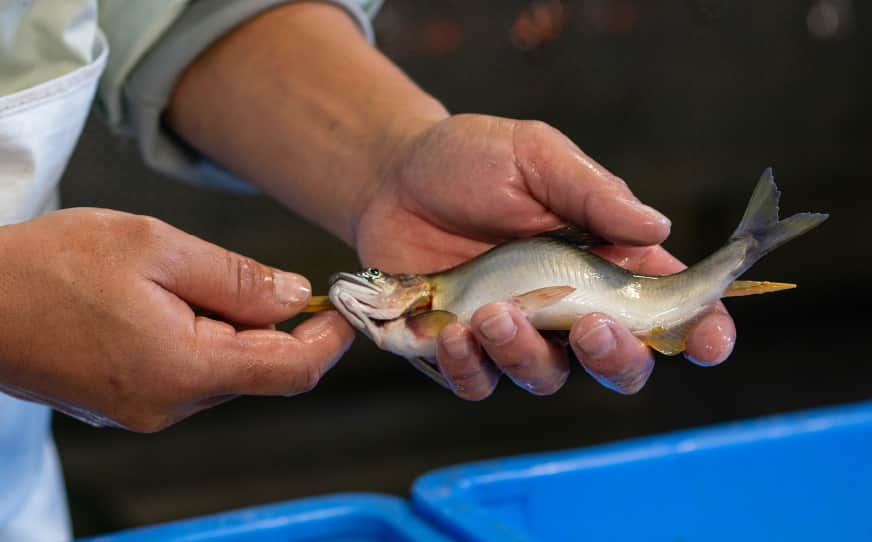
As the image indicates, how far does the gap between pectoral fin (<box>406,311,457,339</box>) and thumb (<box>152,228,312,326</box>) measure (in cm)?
10

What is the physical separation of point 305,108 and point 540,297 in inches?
17.0

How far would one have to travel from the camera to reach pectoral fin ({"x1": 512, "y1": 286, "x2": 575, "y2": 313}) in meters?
0.94

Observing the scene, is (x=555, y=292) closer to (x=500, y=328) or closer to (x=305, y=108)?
(x=500, y=328)

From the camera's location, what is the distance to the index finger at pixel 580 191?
0.96 metres

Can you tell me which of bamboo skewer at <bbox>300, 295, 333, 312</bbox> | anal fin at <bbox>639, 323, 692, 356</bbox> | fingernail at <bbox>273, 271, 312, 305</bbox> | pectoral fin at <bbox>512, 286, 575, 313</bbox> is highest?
anal fin at <bbox>639, 323, 692, 356</bbox>

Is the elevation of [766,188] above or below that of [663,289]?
above

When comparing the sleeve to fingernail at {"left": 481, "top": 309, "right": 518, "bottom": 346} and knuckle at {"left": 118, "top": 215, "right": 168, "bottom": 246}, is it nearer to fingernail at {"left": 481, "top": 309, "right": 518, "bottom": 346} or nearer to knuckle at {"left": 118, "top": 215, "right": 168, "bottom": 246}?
knuckle at {"left": 118, "top": 215, "right": 168, "bottom": 246}

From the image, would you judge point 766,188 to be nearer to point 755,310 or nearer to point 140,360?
point 140,360

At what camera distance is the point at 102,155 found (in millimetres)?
2316

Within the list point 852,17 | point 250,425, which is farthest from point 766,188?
point 852,17

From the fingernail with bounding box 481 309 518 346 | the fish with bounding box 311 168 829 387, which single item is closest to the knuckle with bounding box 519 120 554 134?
the fish with bounding box 311 168 829 387

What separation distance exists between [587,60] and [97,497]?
1542 millimetres

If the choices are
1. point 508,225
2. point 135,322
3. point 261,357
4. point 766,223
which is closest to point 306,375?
point 261,357

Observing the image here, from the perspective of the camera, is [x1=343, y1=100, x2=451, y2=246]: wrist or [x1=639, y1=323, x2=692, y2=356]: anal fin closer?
[x1=639, y1=323, x2=692, y2=356]: anal fin
